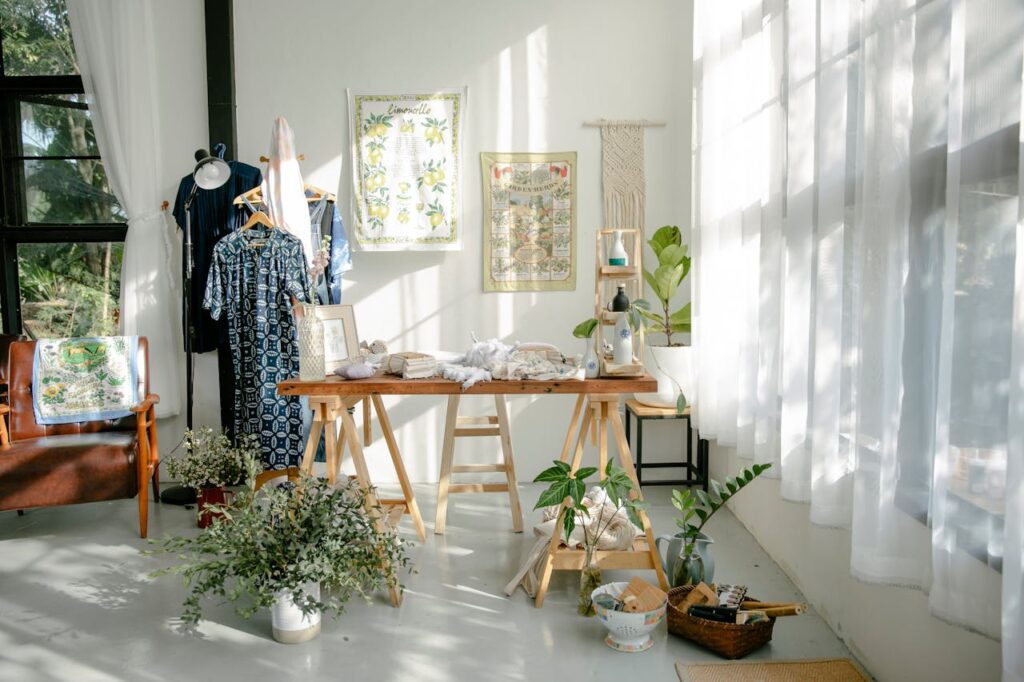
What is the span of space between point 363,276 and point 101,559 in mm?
2145

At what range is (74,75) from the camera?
4.83m

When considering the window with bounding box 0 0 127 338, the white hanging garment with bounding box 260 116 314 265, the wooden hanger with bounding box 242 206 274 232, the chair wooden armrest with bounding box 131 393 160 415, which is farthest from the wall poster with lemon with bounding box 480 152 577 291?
the window with bounding box 0 0 127 338

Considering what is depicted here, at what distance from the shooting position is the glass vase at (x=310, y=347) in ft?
10.3

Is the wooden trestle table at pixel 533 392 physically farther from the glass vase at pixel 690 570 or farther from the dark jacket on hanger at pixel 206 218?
the dark jacket on hanger at pixel 206 218

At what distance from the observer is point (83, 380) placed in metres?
4.19

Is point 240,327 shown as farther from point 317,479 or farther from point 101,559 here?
point 317,479

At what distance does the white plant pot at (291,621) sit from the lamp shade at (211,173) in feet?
7.90

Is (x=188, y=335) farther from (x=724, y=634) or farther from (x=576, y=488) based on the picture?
(x=724, y=634)

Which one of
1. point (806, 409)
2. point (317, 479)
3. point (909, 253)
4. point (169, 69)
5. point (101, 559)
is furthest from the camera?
point (169, 69)

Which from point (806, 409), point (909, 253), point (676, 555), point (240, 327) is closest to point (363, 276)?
point (240, 327)

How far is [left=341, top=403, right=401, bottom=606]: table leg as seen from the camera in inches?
118

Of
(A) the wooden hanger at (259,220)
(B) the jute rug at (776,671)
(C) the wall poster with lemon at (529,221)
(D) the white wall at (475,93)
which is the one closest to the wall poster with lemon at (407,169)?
(D) the white wall at (475,93)

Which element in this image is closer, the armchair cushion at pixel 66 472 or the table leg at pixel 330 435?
the table leg at pixel 330 435

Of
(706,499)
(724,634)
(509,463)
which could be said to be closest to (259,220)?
(509,463)
